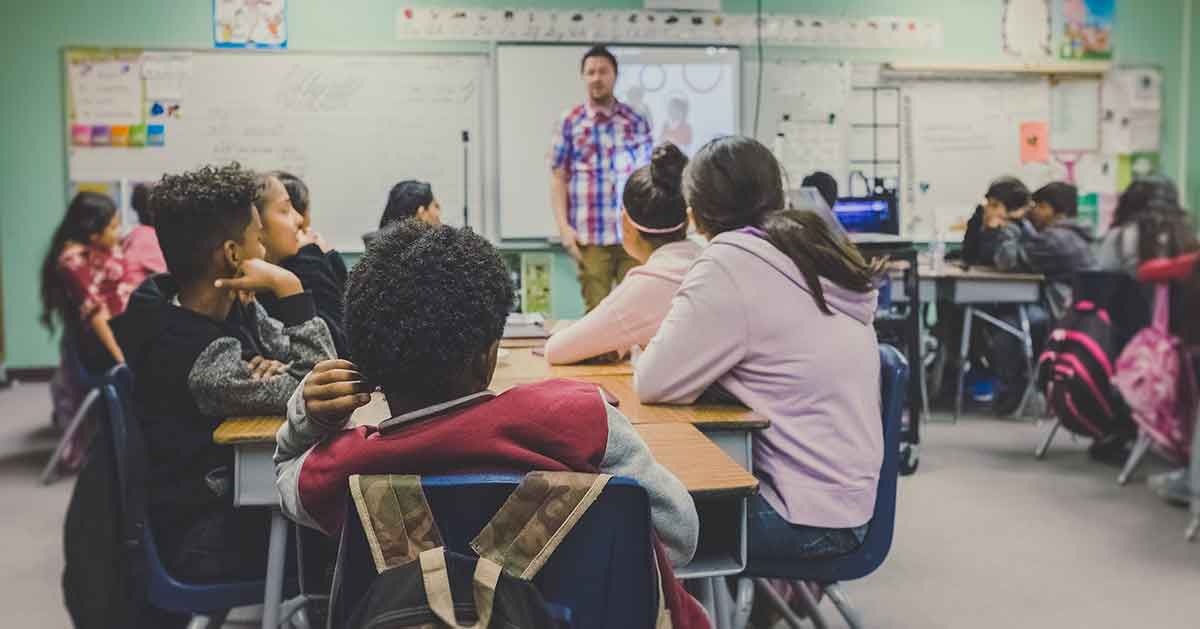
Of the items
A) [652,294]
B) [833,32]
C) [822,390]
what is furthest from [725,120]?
[822,390]

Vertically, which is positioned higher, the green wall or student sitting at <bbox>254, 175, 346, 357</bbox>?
the green wall

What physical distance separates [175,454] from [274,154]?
4830 mm

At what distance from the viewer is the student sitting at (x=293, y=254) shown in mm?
2510

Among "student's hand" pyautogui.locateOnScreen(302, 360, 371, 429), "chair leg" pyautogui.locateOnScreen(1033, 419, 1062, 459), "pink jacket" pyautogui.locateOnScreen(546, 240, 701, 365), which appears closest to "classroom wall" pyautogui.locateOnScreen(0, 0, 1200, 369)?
"chair leg" pyautogui.locateOnScreen(1033, 419, 1062, 459)

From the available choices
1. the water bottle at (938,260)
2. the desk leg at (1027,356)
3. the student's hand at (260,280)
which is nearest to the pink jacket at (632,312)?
the student's hand at (260,280)

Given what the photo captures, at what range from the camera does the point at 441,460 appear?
1.07m

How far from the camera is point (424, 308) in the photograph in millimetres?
1104

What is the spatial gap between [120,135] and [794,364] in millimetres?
5467

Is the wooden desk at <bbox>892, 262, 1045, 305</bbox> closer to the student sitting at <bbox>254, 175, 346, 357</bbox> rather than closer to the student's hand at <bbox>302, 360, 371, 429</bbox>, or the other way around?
the student sitting at <bbox>254, 175, 346, 357</bbox>

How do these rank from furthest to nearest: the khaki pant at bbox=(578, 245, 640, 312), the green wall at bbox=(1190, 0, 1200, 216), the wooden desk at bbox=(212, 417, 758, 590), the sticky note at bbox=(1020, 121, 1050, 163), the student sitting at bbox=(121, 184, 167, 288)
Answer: the green wall at bbox=(1190, 0, 1200, 216) < the sticky note at bbox=(1020, 121, 1050, 163) < the khaki pant at bbox=(578, 245, 640, 312) < the student sitting at bbox=(121, 184, 167, 288) < the wooden desk at bbox=(212, 417, 758, 590)

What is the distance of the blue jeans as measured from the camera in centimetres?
196

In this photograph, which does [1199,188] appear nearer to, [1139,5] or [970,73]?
[1139,5]

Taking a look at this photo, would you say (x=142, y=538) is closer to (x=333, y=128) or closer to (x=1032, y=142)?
(x=333, y=128)

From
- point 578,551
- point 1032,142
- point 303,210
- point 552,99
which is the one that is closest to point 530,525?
point 578,551
